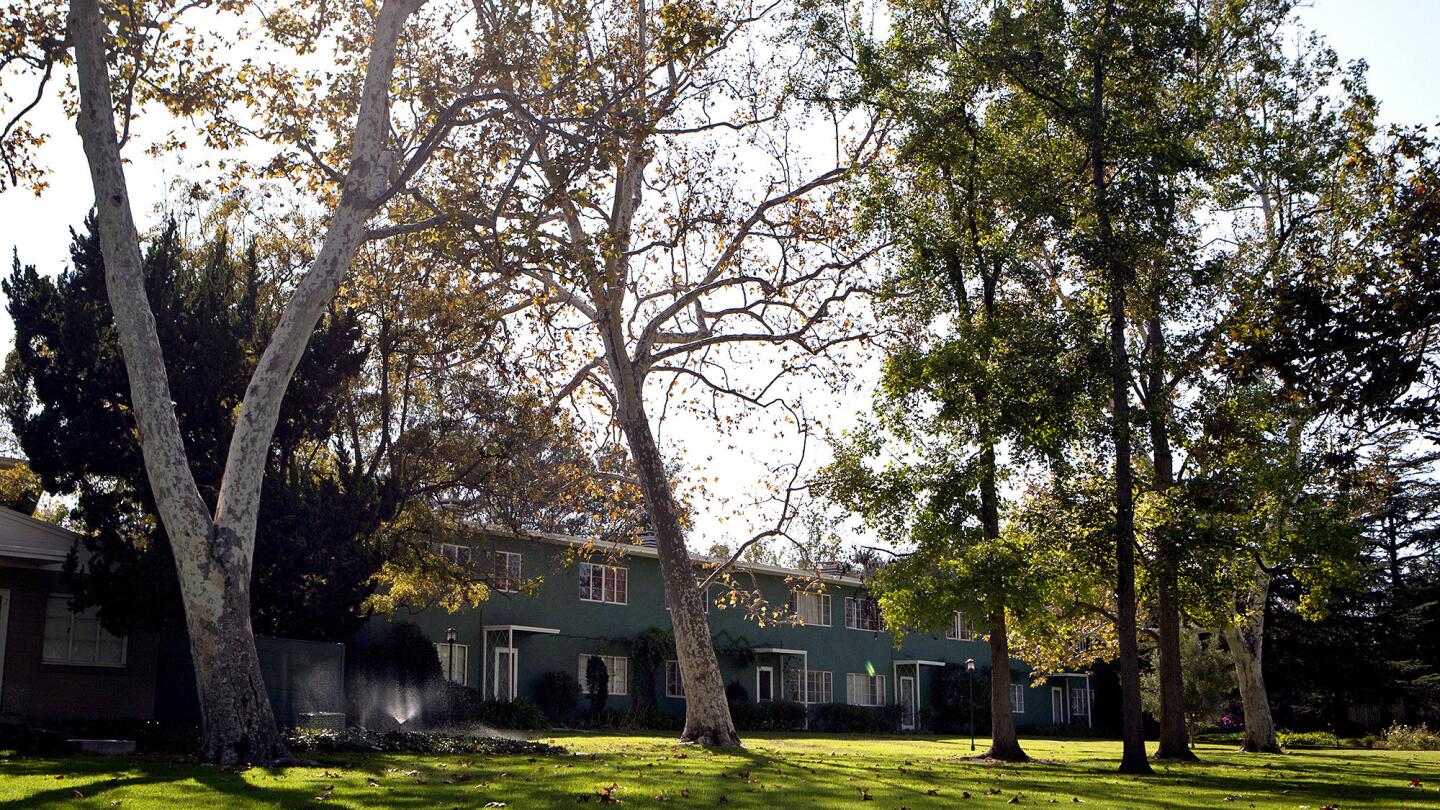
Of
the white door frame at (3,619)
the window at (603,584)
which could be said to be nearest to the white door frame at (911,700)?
the window at (603,584)

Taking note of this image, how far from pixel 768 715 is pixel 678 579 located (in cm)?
1686

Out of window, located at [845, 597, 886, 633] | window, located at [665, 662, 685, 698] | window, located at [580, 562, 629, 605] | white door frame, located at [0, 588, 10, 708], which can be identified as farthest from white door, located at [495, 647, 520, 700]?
window, located at [845, 597, 886, 633]

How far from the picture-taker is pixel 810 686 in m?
42.1

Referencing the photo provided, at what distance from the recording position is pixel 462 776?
500 inches

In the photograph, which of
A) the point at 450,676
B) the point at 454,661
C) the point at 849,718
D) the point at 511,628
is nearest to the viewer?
the point at 450,676

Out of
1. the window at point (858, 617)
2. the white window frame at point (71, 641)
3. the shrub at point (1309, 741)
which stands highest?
the window at point (858, 617)

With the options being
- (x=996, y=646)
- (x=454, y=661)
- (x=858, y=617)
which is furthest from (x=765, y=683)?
(x=996, y=646)

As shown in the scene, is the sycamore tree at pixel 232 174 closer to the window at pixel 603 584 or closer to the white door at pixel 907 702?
the window at pixel 603 584

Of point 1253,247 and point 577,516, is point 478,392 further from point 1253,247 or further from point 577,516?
point 1253,247

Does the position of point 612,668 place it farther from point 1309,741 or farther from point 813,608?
point 1309,741

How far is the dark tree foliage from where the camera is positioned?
19.2m

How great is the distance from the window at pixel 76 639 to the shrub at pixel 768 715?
63.7ft

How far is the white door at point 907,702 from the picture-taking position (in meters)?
45.2

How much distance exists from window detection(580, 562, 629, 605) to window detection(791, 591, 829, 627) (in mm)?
7642
